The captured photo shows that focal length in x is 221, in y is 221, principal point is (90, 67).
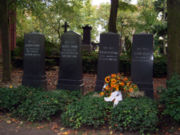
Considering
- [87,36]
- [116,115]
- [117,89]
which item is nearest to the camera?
[116,115]

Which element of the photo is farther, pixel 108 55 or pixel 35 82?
pixel 35 82

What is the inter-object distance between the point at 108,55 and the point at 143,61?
4.04ft

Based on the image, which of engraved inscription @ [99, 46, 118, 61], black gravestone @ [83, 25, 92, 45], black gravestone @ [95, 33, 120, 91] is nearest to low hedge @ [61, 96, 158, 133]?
black gravestone @ [95, 33, 120, 91]

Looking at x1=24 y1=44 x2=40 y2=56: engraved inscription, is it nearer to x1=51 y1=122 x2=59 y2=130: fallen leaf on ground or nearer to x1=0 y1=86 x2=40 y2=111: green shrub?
x1=0 y1=86 x2=40 y2=111: green shrub

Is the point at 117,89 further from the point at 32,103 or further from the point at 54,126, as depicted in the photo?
the point at 32,103

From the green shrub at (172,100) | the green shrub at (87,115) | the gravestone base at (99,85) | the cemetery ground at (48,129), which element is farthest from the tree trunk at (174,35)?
the gravestone base at (99,85)

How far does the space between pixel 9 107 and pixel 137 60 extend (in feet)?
14.4

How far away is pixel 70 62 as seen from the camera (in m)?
8.06

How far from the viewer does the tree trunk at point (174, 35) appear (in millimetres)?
6301

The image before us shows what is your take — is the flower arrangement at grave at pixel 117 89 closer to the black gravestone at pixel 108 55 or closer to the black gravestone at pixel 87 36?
the black gravestone at pixel 108 55

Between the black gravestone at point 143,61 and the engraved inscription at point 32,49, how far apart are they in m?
3.54

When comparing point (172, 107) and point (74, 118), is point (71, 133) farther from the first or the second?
point (172, 107)

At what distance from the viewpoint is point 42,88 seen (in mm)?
8086

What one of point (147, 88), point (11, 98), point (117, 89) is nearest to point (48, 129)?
point (11, 98)
